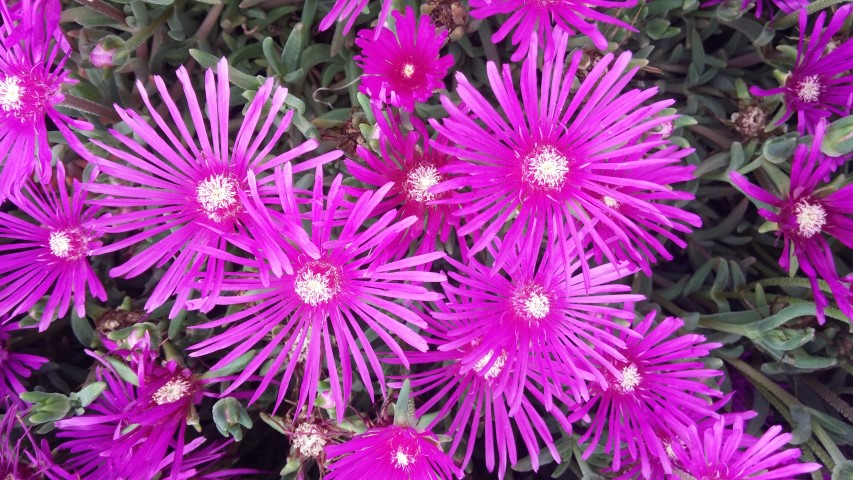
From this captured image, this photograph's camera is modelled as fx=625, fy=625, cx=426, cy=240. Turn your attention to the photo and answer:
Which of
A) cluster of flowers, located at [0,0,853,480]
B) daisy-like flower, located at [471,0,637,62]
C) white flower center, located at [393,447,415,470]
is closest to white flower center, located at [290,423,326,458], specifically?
cluster of flowers, located at [0,0,853,480]

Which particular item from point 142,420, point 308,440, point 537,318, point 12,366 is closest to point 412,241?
point 537,318

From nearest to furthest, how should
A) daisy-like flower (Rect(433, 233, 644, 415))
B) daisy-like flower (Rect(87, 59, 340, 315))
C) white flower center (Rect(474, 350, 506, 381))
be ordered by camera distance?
daisy-like flower (Rect(87, 59, 340, 315))
daisy-like flower (Rect(433, 233, 644, 415))
white flower center (Rect(474, 350, 506, 381))

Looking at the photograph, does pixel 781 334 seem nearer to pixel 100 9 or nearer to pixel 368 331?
pixel 368 331

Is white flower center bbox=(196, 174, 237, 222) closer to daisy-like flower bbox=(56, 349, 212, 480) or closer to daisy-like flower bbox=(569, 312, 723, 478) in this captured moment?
daisy-like flower bbox=(56, 349, 212, 480)

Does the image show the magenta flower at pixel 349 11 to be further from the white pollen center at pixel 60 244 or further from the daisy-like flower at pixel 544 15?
the white pollen center at pixel 60 244

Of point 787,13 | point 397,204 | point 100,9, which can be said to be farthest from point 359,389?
point 787,13

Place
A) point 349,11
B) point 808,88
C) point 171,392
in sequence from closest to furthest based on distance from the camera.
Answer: point 349,11 < point 171,392 < point 808,88

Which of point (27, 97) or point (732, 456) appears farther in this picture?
point (732, 456)

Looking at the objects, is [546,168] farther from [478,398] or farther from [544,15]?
[478,398]

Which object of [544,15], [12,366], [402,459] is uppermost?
[544,15]
